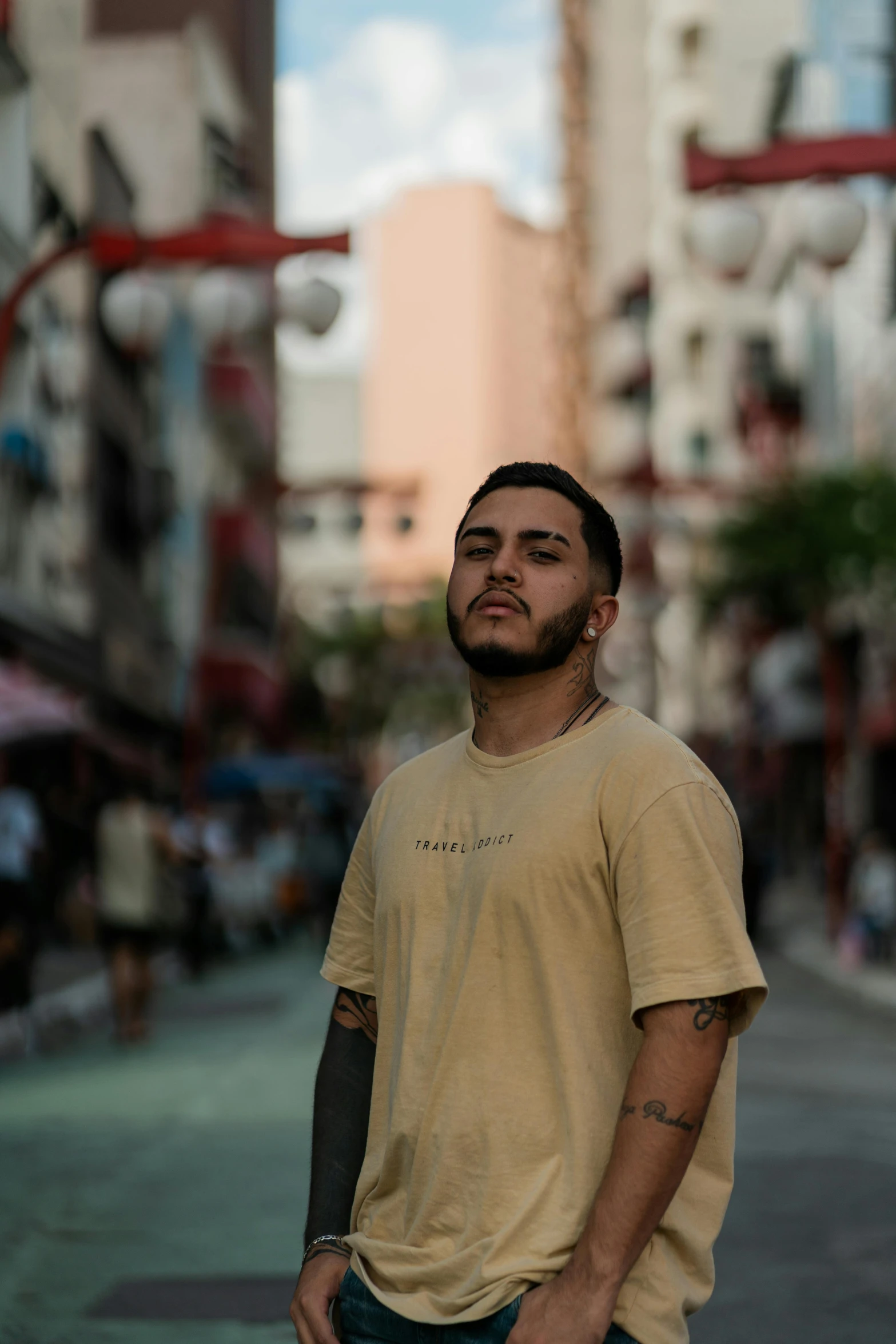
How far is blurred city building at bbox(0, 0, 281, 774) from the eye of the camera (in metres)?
27.9

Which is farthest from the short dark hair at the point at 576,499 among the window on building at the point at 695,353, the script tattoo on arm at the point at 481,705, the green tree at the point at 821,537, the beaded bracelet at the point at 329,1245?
the window on building at the point at 695,353

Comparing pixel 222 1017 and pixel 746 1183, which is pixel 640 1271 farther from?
pixel 222 1017

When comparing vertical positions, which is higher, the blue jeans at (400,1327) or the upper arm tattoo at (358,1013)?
the upper arm tattoo at (358,1013)

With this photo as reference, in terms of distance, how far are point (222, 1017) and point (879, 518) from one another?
49.0 feet

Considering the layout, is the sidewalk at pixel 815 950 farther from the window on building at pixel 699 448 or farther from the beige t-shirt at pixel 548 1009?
the window on building at pixel 699 448

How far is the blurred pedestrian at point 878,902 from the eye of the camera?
22766mm

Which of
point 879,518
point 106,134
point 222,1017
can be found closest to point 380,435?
point 106,134

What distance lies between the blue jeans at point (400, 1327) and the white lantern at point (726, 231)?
10988mm

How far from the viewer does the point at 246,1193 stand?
8648mm

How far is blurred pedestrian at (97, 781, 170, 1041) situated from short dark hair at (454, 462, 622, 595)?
1267 centimetres

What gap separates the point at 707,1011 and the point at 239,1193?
21.1 feet

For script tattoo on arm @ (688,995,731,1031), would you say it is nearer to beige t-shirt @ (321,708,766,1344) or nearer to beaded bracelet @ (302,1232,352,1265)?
beige t-shirt @ (321,708,766,1344)

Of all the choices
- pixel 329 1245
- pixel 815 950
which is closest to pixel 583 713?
pixel 329 1245

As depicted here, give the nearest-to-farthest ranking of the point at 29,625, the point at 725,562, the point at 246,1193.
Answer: the point at 246,1193
the point at 29,625
the point at 725,562
